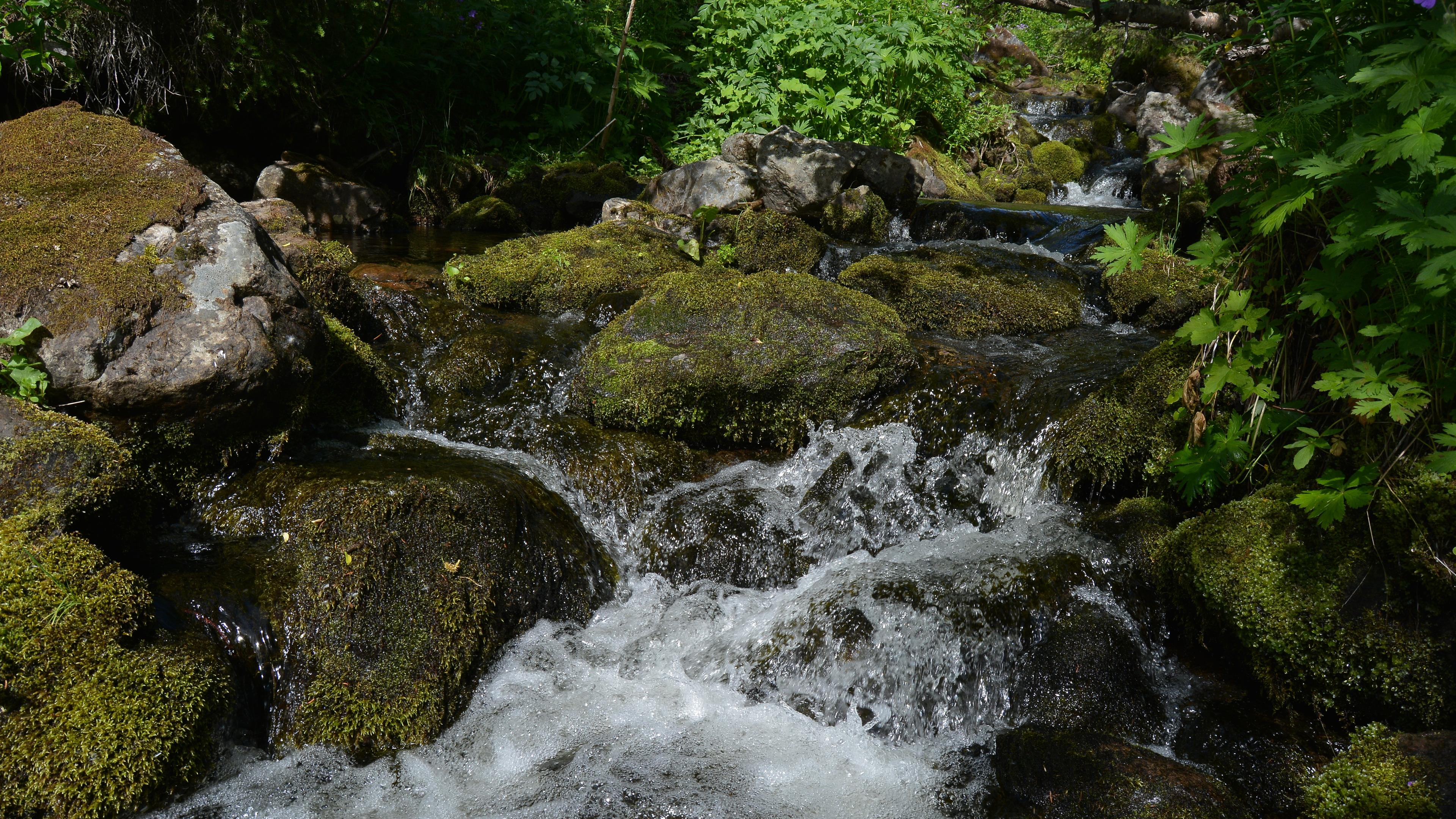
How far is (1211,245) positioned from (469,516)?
3.59m

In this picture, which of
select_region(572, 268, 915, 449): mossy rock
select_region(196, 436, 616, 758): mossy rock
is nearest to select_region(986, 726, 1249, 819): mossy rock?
select_region(196, 436, 616, 758): mossy rock

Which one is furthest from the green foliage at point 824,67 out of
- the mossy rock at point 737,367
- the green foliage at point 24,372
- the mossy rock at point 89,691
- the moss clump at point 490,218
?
the mossy rock at point 89,691

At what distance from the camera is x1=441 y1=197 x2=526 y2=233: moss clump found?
9.85 m

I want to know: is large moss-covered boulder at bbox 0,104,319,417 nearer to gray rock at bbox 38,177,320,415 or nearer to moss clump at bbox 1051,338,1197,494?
gray rock at bbox 38,177,320,415

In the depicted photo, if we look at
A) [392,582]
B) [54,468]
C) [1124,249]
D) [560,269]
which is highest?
[1124,249]

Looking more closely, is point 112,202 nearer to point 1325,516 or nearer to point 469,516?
point 469,516

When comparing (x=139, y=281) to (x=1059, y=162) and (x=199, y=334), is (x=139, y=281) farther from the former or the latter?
(x=1059, y=162)

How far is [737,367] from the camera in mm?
5430

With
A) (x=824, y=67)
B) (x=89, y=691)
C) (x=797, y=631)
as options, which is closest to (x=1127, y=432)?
(x=797, y=631)

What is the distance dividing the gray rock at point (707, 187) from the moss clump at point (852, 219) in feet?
2.73

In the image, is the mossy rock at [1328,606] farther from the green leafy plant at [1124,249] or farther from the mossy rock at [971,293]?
the mossy rock at [971,293]

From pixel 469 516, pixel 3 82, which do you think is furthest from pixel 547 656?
pixel 3 82

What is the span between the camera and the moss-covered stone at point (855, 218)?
8922 millimetres

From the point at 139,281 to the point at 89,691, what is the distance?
2.15 m
